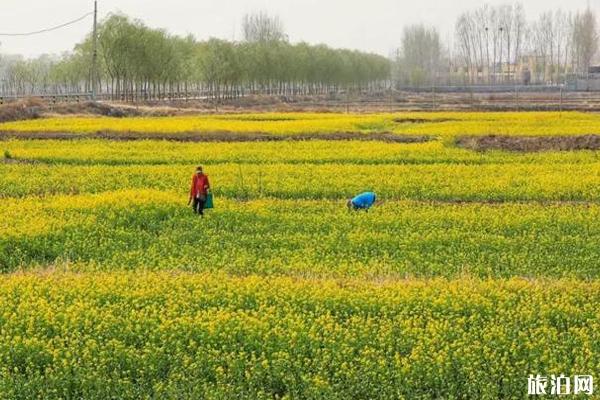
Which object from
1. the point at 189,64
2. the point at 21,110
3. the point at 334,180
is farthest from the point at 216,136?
the point at 189,64

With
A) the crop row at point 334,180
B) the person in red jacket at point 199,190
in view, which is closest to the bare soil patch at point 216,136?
the crop row at point 334,180

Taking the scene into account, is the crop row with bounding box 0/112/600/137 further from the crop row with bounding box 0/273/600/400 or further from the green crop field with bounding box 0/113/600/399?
the crop row with bounding box 0/273/600/400

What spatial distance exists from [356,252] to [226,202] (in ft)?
22.3

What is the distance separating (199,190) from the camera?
66.8ft

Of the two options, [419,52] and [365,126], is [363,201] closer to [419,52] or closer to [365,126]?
[365,126]

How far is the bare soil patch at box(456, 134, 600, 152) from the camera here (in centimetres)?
3500

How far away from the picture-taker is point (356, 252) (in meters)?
17.0

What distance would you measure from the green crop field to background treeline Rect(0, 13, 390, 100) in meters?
53.8

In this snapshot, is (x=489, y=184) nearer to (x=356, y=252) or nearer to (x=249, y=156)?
(x=356, y=252)

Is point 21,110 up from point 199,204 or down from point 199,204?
up

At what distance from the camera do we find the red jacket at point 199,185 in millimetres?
20156

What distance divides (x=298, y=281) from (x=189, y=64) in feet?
286

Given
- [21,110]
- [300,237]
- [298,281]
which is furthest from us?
[21,110]

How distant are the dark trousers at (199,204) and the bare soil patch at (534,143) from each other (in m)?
18.1
